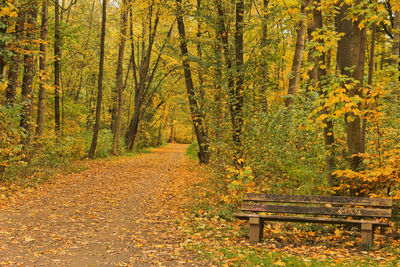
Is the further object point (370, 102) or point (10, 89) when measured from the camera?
point (10, 89)

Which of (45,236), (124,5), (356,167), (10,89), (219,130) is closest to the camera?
(45,236)

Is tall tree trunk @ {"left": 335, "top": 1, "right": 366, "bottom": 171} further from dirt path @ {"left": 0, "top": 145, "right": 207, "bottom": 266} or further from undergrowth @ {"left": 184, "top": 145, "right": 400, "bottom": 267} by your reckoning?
dirt path @ {"left": 0, "top": 145, "right": 207, "bottom": 266}

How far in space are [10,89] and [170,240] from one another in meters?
8.53

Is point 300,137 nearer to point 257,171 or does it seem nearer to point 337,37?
point 257,171

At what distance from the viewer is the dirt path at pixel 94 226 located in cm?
549

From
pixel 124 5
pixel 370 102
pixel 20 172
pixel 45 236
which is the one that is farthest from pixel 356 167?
pixel 124 5

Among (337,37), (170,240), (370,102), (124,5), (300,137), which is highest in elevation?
(124,5)

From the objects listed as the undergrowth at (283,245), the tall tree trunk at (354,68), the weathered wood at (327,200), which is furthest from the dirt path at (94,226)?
the tall tree trunk at (354,68)

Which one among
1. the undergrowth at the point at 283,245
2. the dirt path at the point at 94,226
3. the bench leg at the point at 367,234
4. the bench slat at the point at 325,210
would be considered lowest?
the dirt path at the point at 94,226

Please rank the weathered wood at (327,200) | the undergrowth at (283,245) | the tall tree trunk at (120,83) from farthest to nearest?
the tall tree trunk at (120,83) < the weathered wood at (327,200) < the undergrowth at (283,245)

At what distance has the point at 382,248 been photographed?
18.7ft

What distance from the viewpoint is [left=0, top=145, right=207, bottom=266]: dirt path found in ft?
18.0

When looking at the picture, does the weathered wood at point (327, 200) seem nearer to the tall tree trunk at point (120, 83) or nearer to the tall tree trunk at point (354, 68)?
the tall tree trunk at point (354, 68)

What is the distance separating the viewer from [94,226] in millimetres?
7422
